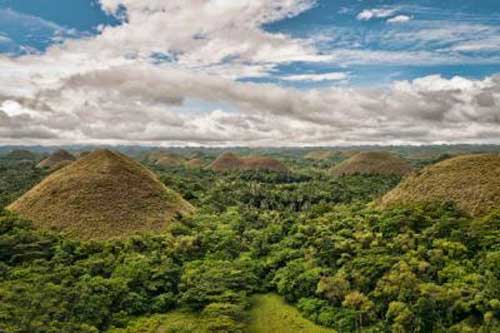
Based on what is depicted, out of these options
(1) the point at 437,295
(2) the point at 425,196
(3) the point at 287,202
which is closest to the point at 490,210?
(2) the point at 425,196

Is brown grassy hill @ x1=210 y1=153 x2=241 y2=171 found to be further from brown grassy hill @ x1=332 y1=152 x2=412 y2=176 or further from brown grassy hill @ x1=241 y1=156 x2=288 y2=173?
brown grassy hill @ x1=332 y1=152 x2=412 y2=176

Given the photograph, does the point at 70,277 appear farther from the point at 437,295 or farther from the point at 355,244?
the point at 437,295

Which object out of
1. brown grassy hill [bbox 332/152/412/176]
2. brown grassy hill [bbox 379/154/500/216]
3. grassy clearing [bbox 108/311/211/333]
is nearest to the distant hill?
brown grassy hill [bbox 332/152/412/176]

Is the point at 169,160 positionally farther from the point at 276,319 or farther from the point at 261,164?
the point at 276,319

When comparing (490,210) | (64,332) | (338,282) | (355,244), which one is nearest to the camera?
(64,332)

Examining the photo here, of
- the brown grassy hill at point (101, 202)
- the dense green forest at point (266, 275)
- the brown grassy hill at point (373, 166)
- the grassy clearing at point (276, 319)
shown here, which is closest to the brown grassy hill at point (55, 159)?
the brown grassy hill at point (373, 166)

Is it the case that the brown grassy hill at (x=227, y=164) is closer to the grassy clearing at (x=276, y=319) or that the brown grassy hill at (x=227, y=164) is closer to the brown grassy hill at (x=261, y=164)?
the brown grassy hill at (x=261, y=164)

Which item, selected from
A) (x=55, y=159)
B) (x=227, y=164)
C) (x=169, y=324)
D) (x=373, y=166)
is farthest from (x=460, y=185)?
(x=55, y=159)
